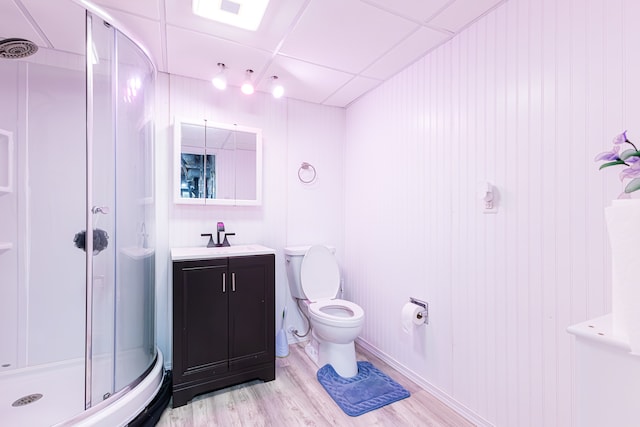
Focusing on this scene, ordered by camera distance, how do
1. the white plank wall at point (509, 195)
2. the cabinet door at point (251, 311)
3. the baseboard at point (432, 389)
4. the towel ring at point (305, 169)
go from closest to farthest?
the white plank wall at point (509, 195)
the baseboard at point (432, 389)
the cabinet door at point (251, 311)
the towel ring at point (305, 169)

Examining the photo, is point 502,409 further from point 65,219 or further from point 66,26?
point 66,26

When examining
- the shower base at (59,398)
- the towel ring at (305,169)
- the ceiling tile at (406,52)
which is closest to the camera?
the shower base at (59,398)

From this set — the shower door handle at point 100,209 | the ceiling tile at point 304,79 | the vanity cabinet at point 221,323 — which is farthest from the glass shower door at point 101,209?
the ceiling tile at point 304,79

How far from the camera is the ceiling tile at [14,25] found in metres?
1.54

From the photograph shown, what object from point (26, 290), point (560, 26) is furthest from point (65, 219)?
point (560, 26)

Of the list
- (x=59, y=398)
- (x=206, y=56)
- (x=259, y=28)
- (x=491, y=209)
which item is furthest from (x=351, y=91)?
(x=59, y=398)

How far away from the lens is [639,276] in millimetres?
664

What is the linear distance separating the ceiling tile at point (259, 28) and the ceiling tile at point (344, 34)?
72 millimetres

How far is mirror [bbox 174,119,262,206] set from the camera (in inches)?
89.5

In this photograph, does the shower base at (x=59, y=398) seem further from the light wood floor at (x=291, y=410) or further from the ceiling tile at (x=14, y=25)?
the ceiling tile at (x=14, y=25)

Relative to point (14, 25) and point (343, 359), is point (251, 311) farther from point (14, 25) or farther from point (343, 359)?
point (14, 25)

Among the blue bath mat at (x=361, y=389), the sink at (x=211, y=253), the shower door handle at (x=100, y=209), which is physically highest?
the shower door handle at (x=100, y=209)

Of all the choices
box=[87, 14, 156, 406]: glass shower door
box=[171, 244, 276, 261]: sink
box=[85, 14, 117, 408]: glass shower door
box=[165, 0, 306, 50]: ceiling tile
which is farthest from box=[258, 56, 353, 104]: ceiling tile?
box=[171, 244, 276, 261]: sink

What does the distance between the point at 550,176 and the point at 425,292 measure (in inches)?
41.3
